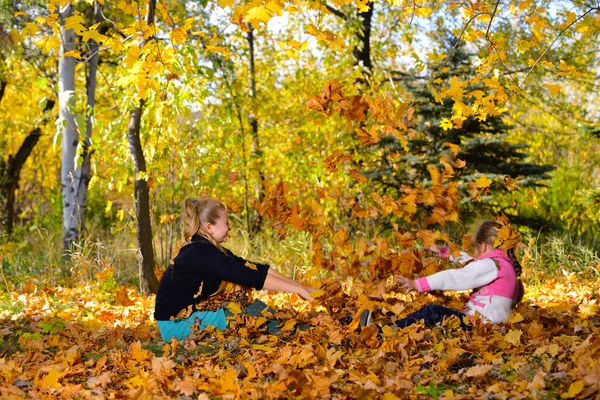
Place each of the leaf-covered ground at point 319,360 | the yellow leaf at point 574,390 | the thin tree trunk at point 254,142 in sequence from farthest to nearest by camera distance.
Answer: the thin tree trunk at point 254,142, the leaf-covered ground at point 319,360, the yellow leaf at point 574,390

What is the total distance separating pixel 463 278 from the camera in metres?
3.86

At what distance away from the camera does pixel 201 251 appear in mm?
3840

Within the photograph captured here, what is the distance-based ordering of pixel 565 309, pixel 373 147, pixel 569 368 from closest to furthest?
pixel 569 368 → pixel 565 309 → pixel 373 147

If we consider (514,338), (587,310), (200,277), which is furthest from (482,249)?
(200,277)

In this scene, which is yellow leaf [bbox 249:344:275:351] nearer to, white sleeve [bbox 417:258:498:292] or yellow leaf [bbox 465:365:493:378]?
white sleeve [bbox 417:258:498:292]

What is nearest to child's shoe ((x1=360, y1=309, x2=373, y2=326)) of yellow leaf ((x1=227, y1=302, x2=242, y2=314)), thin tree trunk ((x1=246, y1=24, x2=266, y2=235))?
yellow leaf ((x1=227, y1=302, x2=242, y2=314))

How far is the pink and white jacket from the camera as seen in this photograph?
12.6 feet

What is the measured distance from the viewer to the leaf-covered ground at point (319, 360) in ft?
9.35

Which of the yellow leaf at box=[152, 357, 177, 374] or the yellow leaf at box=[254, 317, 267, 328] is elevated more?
the yellow leaf at box=[152, 357, 177, 374]

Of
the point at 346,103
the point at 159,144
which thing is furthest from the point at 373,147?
the point at 346,103

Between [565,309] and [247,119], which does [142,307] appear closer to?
[565,309]

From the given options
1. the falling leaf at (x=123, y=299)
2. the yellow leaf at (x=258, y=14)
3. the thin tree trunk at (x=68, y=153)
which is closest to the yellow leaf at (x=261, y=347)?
the yellow leaf at (x=258, y=14)

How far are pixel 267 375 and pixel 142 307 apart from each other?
2.80 metres

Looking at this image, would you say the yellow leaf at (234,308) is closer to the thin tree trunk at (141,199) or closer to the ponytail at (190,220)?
the ponytail at (190,220)
